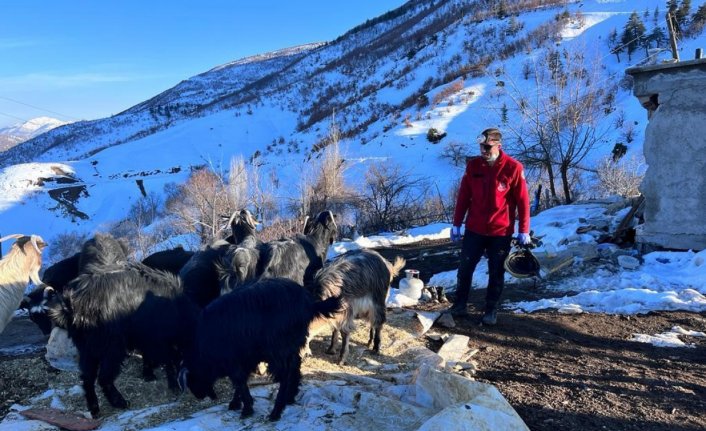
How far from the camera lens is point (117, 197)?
A: 38344 mm

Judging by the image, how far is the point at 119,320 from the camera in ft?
12.5

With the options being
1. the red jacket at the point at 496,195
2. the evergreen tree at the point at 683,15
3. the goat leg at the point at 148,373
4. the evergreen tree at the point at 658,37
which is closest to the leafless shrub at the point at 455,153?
the evergreen tree at the point at 658,37

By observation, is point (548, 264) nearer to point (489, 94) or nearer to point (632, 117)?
point (632, 117)

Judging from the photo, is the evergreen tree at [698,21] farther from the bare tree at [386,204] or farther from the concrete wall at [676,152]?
the concrete wall at [676,152]

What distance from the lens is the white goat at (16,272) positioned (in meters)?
5.09

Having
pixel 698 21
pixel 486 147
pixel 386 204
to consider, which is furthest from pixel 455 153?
pixel 486 147

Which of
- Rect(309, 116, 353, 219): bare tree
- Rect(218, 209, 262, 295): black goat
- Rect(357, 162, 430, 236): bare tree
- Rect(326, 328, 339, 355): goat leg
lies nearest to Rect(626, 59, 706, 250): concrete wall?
Rect(326, 328, 339, 355): goat leg

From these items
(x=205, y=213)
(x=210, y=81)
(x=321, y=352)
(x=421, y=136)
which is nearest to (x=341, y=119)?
(x=421, y=136)

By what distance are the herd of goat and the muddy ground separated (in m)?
0.46

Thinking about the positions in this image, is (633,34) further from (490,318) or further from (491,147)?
(490,318)

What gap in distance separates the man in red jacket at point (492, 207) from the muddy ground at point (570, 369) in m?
0.70

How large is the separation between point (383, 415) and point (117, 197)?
39.3 meters

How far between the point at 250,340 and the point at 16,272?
322 centimetres

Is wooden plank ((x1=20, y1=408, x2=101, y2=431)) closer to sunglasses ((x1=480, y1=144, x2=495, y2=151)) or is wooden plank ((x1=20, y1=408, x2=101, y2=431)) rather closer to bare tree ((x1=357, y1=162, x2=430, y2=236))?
sunglasses ((x1=480, y1=144, x2=495, y2=151))
